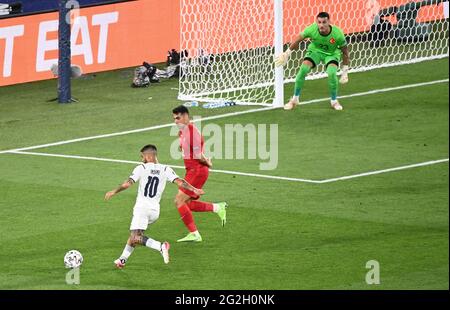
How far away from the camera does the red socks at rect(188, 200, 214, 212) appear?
19.6 metres

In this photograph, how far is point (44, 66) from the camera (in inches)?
1261

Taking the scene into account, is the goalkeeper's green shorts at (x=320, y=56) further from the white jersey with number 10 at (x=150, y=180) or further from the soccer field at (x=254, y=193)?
the white jersey with number 10 at (x=150, y=180)

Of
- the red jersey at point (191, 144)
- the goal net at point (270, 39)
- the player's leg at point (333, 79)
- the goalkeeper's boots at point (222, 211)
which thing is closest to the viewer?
the red jersey at point (191, 144)

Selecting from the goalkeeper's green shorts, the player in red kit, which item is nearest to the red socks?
the player in red kit

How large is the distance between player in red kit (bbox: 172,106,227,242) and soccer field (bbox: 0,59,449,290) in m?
0.31

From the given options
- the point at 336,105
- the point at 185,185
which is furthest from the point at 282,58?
the point at 185,185

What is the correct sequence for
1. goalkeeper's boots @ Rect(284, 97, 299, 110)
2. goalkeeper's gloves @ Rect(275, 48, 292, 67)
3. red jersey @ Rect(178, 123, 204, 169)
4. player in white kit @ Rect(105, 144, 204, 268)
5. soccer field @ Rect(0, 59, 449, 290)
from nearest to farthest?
Answer: soccer field @ Rect(0, 59, 449, 290)
player in white kit @ Rect(105, 144, 204, 268)
red jersey @ Rect(178, 123, 204, 169)
goalkeeper's gloves @ Rect(275, 48, 292, 67)
goalkeeper's boots @ Rect(284, 97, 299, 110)

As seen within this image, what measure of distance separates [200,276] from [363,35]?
1717cm

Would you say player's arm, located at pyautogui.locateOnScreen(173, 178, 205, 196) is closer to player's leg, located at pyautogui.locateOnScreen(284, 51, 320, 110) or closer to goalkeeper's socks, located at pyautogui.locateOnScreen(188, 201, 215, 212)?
goalkeeper's socks, located at pyautogui.locateOnScreen(188, 201, 215, 212)

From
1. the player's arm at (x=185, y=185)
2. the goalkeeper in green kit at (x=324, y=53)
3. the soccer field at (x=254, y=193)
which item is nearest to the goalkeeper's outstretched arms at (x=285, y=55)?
the goalkeeper in green kit at (x=324, y=53)

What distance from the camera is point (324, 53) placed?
28250mm

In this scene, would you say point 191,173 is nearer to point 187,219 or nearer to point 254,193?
point 187,219

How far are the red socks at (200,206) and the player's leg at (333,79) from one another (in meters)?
8.55

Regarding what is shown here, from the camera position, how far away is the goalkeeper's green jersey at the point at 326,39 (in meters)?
27.8
